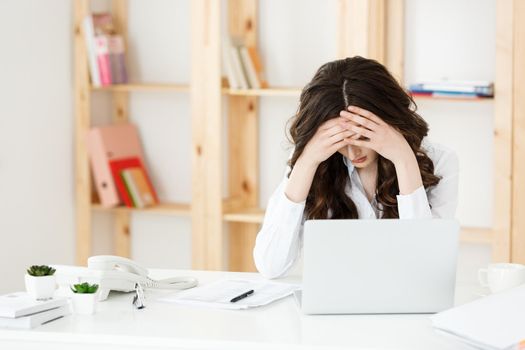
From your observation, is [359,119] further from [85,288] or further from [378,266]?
[85,288]

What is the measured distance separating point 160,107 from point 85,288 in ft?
8.06

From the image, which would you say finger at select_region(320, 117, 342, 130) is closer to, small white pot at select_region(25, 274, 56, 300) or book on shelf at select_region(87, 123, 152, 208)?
small white pot at select_region(25, 274, 56, 300)

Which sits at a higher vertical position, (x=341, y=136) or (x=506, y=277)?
(x=341, y=136)

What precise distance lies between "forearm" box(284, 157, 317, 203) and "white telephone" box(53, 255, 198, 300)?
0.39m

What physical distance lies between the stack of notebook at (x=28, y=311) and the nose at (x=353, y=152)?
0.90m

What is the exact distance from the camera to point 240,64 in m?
4.02

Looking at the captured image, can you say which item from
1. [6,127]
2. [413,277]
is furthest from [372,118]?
[6,127]

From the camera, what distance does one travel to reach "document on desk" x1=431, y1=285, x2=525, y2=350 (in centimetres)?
174

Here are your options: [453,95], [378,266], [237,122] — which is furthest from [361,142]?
[237,122]

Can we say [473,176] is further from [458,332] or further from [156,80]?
[458,332]

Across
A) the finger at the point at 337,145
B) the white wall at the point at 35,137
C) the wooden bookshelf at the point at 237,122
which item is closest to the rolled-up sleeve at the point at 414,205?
the finger at the point at 337,145

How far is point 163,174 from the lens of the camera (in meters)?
4.47

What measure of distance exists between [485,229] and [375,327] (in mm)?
2116

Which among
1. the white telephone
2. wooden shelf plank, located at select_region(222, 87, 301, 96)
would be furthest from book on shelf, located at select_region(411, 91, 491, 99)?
the white telephone
